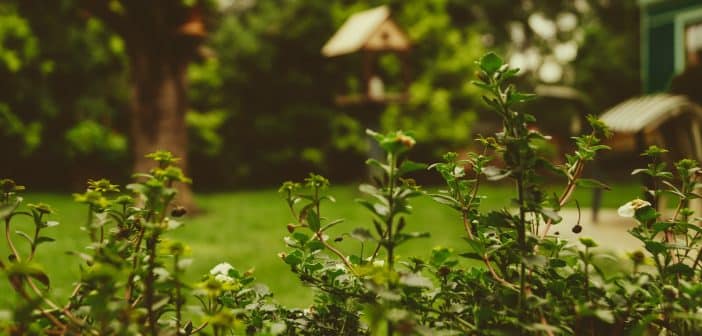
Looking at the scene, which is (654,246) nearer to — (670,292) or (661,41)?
(670,292)

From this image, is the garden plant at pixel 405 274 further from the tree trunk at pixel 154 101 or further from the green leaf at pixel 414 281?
the tree trunk at pixel 154 101

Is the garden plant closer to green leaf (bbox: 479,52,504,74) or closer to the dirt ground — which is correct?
green leaf (bbox: 479,52,504,74)

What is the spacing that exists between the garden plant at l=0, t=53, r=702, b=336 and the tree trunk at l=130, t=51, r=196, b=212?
7003 millimetres

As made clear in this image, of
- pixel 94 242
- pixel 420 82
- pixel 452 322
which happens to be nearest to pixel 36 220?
pixel 94 242

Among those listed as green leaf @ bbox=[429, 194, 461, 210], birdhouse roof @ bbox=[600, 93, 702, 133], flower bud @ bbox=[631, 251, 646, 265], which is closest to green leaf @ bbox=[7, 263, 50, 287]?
green leaf @ bbox=[429, 194, 461, 210]

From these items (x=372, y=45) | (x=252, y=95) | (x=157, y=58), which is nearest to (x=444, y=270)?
(x=157, y=58)

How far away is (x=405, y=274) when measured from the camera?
1.18 metres

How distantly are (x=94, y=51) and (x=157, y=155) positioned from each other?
1285 centimetres

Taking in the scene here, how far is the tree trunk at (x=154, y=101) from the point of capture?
8.06m

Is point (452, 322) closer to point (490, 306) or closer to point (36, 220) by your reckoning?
point (490, 306)

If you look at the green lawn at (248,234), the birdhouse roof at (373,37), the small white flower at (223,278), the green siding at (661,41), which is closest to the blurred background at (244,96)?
the birdhouse roof at (373,37)

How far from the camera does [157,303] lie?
3.69 feet

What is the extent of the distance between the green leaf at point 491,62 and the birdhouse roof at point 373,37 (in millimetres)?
8279

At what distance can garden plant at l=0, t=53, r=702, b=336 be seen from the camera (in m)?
1.09
